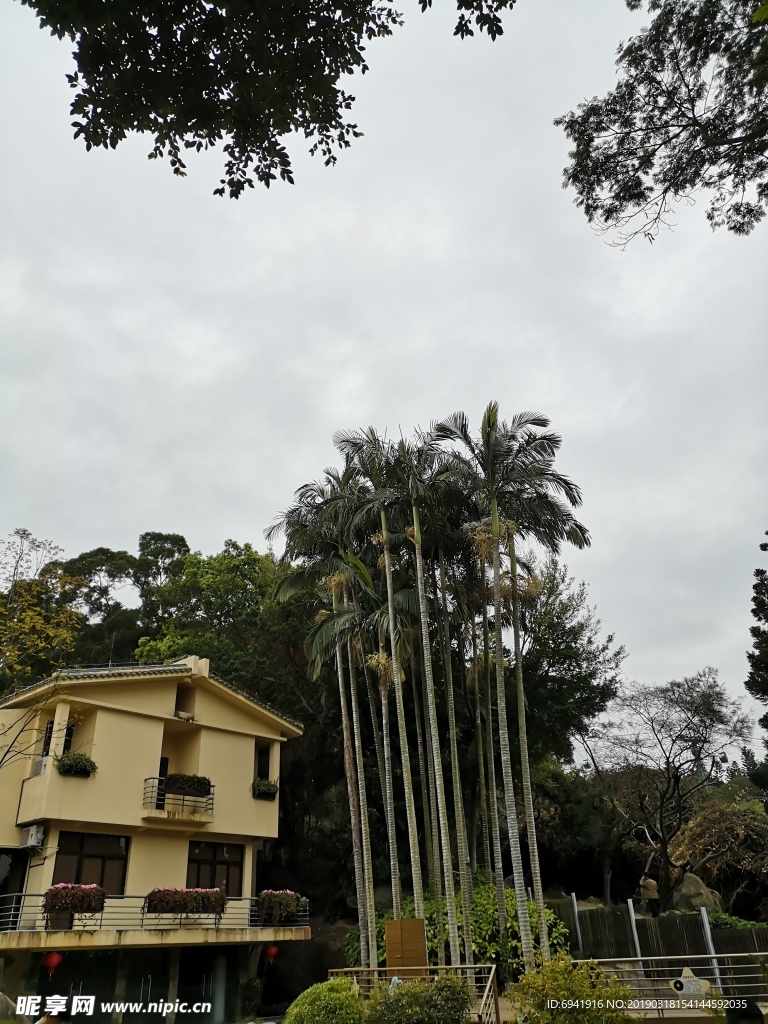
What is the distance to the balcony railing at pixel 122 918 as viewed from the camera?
640 inches

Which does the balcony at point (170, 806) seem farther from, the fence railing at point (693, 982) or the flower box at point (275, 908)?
the fence railing at point (693, 982)

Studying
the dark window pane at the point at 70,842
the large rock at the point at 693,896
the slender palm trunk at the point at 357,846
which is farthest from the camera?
the large rock at the point at 693,896

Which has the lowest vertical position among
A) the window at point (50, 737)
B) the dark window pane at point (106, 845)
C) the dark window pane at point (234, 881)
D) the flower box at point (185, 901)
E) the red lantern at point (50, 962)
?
the red lantern at point (50, 962)

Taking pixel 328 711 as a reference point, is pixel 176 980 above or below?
below

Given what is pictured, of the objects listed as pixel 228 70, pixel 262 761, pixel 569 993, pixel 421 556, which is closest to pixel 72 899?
pixel 262 761

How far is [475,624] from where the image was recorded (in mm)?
20656

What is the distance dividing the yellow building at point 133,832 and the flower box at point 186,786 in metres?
0.04

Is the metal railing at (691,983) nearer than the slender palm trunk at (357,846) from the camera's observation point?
Yes

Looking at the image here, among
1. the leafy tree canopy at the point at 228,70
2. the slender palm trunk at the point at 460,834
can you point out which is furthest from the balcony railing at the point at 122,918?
the leafy tree canopy at the point at 228,70

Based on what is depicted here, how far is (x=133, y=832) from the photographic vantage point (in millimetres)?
18859

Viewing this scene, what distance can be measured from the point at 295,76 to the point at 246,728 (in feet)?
61.9

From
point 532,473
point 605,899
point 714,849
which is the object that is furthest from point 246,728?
point 714,849

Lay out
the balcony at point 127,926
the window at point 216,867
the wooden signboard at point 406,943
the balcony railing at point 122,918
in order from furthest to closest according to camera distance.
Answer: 1. the window at point 216,867
2. the balcony railing at point 122,918
3. the balcony at point 127,926
4. the wooden signboard at point 406,943

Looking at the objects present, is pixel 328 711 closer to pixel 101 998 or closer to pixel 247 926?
pixel 247 926
